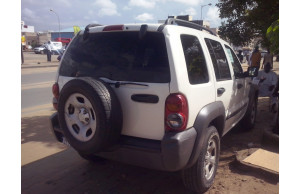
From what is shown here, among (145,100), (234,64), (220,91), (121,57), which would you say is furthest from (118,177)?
(234,64)

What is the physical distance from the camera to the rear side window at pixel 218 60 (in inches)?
133

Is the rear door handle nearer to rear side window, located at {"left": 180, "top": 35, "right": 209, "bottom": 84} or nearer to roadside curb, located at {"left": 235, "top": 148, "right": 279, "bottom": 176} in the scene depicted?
rear side window, located at {"left": 180, "top": 35, "right": 209, "bottom": 84}

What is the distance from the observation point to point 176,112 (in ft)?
8.13

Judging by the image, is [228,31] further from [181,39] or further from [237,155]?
[181,39]

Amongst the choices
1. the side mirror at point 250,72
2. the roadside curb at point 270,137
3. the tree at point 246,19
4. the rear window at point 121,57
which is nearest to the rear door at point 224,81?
the side mirror at point 250,72

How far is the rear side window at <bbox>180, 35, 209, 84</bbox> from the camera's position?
2.73m

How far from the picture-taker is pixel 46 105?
7.92m

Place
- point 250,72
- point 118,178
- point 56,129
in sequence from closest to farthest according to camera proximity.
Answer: point 56,129 → point 118,178 → point 250,72

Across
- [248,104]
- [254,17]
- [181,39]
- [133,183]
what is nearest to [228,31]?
[254,17]

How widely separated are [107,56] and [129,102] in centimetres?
62

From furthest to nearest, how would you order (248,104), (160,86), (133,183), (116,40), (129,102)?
(248,104) < (133,183) < (116,40) < (129,102) < (160,86)

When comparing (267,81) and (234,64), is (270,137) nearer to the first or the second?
(234,64)

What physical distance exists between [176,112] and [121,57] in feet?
2.90

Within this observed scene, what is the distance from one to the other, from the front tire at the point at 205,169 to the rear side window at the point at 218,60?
0.83 meters
